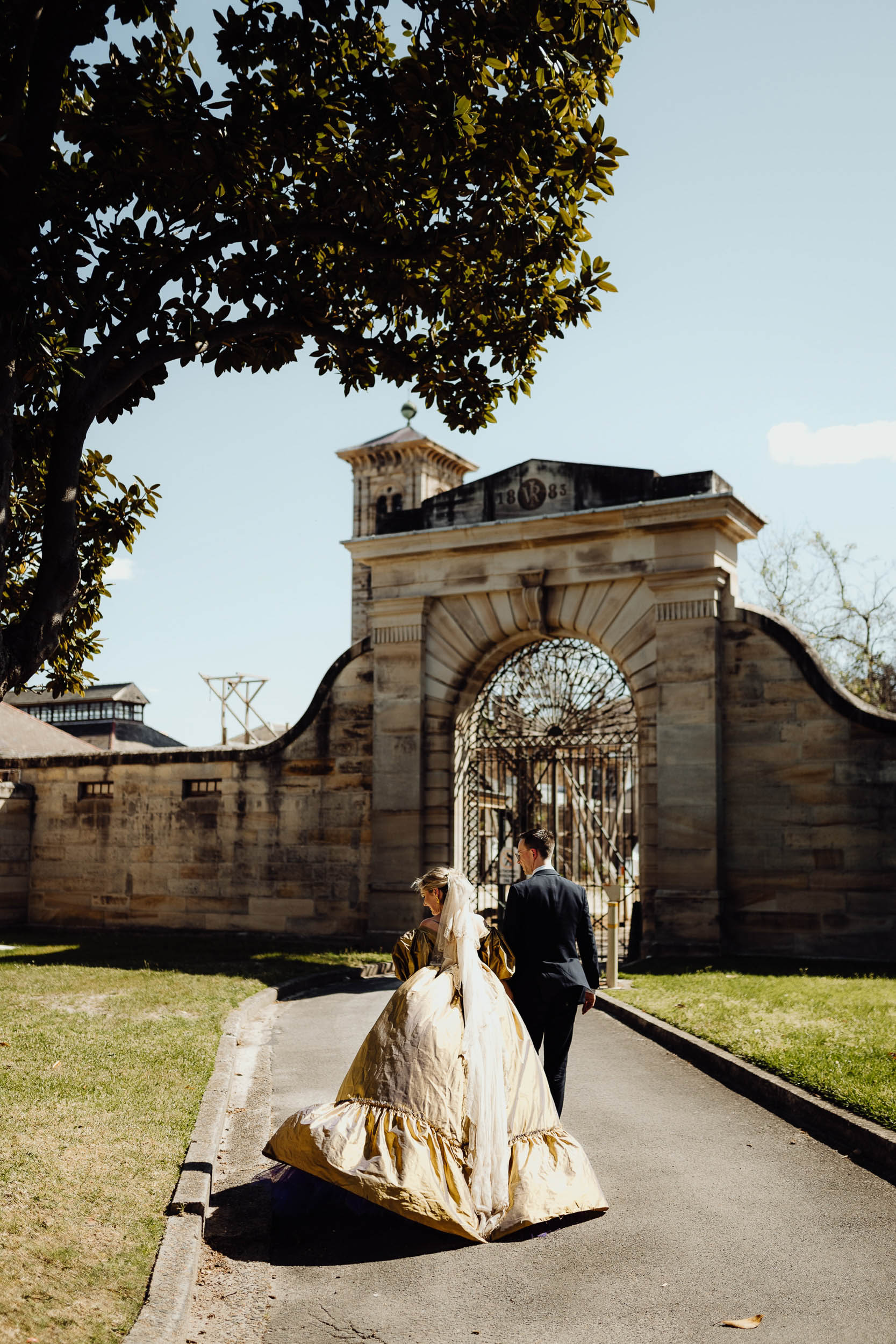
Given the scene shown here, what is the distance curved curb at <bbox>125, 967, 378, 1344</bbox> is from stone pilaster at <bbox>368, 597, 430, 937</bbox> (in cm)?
678

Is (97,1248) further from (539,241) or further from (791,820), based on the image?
(791,820)

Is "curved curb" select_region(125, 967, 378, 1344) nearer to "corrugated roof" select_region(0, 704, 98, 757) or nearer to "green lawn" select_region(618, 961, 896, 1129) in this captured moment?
"green lawn" select_region(618, 961, 896, 1129)

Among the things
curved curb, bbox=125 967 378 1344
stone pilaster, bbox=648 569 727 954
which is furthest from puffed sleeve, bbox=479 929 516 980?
stone pilaster, bbox=648 569 727 954

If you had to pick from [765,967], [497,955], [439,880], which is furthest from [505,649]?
[439,880]

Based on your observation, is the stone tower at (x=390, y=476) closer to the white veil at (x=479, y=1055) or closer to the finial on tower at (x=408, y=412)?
the finial on tower at (x=408, y=412)

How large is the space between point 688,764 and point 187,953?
6.53 metres

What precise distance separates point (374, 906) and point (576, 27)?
10.8 meters

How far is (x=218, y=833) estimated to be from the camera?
16.3 metres

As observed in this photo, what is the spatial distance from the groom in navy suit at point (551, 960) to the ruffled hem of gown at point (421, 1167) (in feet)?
2.98

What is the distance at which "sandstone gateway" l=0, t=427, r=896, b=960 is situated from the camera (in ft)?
42.4

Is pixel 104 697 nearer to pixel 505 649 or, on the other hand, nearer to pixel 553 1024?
pixel 505 649

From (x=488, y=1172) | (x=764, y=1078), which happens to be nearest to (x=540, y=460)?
(x=764, y=1078)

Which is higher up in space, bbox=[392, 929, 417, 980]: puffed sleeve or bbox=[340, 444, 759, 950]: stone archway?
bbox=[340, 444, 759, 950]: stone archway

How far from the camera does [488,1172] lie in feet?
15.2
